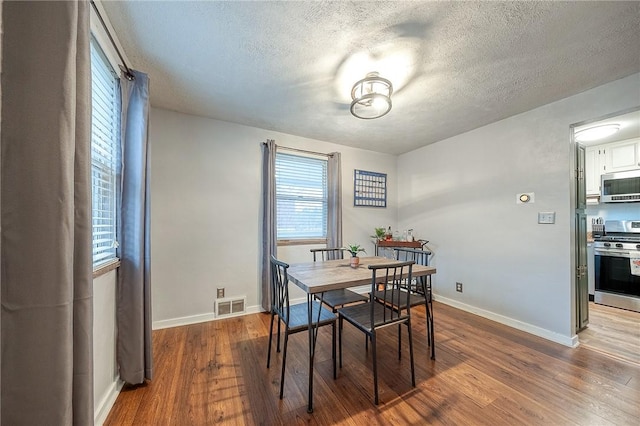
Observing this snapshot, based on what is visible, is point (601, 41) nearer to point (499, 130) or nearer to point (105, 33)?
point (499, 130)

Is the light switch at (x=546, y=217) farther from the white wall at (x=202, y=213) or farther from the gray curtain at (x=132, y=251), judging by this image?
the gray curtain at (x=132, y=251)

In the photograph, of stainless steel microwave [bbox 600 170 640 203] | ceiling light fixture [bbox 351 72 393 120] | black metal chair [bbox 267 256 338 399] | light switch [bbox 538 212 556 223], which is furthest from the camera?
stainless steel microwave [bbox 600 170 640 203]

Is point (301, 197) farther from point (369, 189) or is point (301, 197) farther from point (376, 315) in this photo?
point (376, 315)

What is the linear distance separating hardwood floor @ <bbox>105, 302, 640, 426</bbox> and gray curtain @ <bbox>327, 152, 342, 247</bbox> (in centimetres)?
143

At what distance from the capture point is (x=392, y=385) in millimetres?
1719

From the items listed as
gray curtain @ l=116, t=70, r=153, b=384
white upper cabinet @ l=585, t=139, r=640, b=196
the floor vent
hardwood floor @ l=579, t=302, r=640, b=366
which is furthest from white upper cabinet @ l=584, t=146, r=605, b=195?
gray curtain @ l=116, t=70, r=153, b=384

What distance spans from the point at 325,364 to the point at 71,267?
1.84 meters

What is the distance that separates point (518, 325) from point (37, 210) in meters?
3.82

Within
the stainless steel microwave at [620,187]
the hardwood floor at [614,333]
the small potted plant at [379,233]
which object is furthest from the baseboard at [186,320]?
the stainless steel microwave at [620,187]

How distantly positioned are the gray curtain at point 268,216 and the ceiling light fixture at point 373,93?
1393mm

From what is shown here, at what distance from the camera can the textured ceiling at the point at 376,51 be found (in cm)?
139

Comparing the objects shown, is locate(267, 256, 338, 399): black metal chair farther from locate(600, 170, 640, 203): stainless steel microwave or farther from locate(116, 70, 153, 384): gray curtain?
locate(600, 170, 640, 203): stainless steel microwave

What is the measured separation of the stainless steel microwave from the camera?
3.20 m

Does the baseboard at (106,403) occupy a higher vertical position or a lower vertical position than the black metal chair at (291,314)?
lower
